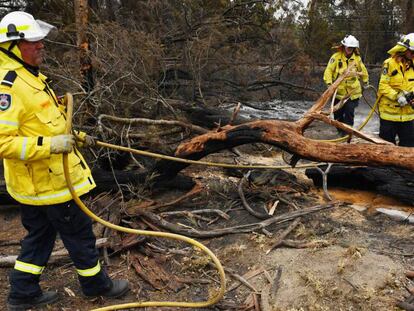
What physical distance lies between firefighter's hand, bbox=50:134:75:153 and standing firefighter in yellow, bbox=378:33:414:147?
3799 millimetres

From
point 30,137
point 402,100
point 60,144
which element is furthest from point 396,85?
point 30,137

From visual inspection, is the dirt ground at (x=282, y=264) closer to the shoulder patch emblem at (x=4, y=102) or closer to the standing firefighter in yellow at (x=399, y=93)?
the standing firefighter in yellow at (x=399, y=93)

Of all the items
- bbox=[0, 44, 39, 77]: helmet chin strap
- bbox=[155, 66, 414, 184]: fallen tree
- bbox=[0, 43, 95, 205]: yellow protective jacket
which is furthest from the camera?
bbox=[155, 66, 414, 184]: fallen tree

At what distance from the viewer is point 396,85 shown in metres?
4.73

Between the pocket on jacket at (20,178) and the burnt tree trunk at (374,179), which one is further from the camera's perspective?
the burnt tree trunk at (374,179)

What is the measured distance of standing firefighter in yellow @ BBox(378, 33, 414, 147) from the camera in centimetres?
461

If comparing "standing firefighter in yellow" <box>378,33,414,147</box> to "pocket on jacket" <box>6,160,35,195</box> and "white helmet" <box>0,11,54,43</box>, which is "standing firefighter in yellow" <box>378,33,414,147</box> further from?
"pocket on jacket" <box>6,160,35,195</box>

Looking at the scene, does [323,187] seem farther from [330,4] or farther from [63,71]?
[330,4]

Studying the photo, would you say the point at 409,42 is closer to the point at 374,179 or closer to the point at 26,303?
the point at 374,179

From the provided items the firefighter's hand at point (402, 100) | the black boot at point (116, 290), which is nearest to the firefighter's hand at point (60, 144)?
the black boot at point (116, 290)

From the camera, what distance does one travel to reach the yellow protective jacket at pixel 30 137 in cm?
229

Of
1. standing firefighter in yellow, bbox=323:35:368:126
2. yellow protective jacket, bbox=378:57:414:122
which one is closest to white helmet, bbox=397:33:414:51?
yellow protective jacket, bbox=378:57:414:122

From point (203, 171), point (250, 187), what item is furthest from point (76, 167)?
point (203, 171)

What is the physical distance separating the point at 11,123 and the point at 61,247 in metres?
1.61
